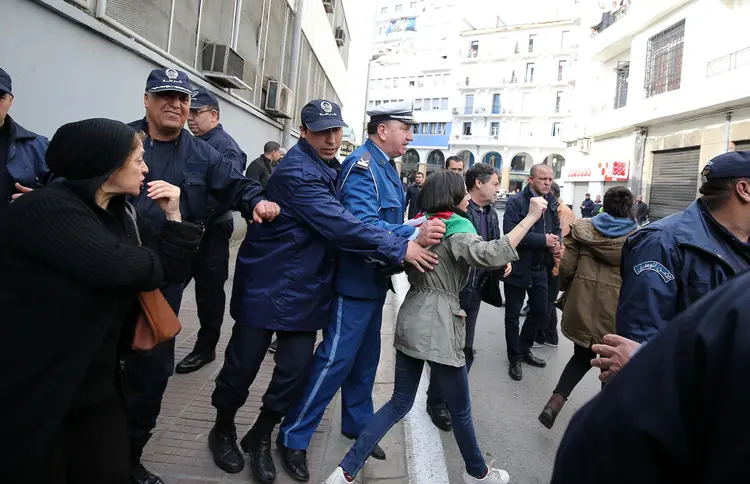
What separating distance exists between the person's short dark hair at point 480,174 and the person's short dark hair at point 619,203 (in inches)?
39.1

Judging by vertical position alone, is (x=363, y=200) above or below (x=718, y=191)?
below

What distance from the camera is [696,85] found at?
16281 millimetres

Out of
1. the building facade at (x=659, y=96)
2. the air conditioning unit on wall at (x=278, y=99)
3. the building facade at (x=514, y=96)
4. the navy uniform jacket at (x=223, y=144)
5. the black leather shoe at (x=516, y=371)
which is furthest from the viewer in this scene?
the building facade at (x=514, y=96)

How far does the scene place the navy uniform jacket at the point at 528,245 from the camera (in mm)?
4883

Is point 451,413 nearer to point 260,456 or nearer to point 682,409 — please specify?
point 260,456

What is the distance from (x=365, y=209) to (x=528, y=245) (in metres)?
2.51

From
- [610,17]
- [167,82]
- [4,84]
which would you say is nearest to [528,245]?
[167,82]

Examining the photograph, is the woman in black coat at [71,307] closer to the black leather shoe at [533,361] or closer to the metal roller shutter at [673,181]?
the black leather shoe at [533,361]

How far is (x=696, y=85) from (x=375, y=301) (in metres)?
17.9

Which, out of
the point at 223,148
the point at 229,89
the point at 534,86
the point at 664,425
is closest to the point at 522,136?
the point at 534,86

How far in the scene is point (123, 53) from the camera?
5.42 metres

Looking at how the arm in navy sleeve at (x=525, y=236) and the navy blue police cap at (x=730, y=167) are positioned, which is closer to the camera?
the navy blue police cap at (x=730, y=167)

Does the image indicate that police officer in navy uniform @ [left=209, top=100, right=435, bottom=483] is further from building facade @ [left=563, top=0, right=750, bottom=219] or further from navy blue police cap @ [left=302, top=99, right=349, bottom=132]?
building facade @ [left=563, top=0, right=750, bottom=219]

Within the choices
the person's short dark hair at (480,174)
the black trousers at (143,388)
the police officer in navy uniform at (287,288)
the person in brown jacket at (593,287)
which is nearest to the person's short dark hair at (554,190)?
the person's short dark hair at (480,174)
